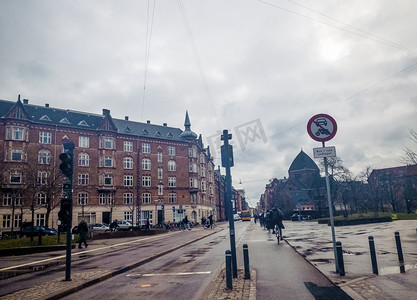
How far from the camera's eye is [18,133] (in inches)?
1806

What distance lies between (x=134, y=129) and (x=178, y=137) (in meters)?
9.64

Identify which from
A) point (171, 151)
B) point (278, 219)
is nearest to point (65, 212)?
point (278, 219)

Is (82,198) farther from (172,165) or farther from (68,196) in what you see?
(68,196)

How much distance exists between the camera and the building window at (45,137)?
158 feet

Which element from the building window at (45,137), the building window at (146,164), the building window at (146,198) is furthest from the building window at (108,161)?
the building window at (45,137)

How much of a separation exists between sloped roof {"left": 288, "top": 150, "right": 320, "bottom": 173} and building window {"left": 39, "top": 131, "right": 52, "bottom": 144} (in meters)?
78.6

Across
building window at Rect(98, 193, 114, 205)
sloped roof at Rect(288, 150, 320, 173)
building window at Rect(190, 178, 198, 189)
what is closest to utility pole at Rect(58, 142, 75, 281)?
building window at Rect(98, 193, 114, 205)

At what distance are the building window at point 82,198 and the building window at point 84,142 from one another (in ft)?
25.0

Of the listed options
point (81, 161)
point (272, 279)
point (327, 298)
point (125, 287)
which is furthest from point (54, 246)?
point (81, 161)

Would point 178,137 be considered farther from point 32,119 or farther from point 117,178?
point 32,119

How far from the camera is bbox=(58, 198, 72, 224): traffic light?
862cm

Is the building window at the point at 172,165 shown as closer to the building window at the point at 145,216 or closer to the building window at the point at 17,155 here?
the building window at the point at 145,216

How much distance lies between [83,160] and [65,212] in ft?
150

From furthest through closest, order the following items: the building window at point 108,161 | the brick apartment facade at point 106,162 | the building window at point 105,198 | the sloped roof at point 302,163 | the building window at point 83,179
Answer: the sloped roof at point 302,163 → the building window at point 108,161 → the building window at point 105,198 → the building window at point 83,179 → the brick apartment facade at point 106,162
